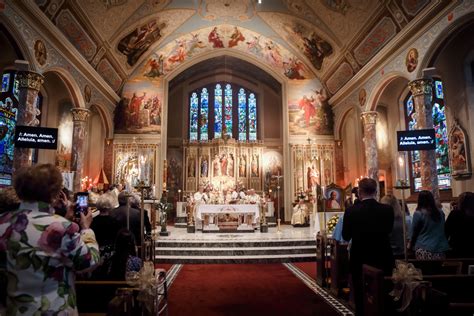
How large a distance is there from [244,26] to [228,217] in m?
8.66

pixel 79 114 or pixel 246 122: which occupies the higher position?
pixel 246 122

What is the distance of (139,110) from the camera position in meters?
16.6

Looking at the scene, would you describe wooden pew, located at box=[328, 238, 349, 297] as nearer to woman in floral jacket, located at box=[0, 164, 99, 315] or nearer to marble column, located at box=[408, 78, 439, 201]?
woman in floral jacket, located at box=[0, 164, 99, 315]

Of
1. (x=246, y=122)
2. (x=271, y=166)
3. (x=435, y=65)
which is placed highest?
(x=246, y=122)

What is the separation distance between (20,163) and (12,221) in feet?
25.4

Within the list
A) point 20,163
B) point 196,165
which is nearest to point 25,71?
point 20,163

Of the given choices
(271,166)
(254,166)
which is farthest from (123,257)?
(271,166)

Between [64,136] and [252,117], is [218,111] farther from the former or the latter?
[64,136]

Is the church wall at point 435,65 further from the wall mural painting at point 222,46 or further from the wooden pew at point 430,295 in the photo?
the wooden pew at point 430,295

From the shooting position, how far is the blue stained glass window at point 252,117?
20212 millimetres

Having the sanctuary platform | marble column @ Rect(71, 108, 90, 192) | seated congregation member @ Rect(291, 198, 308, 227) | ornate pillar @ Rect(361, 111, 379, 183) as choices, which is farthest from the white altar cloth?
ornate pillar @ Rect(361, 111, 379, 183)

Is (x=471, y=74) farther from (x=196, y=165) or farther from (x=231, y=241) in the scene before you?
(x=196, y=165)

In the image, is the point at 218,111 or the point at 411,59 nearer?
the point at 411,59

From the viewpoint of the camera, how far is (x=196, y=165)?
18234mm
